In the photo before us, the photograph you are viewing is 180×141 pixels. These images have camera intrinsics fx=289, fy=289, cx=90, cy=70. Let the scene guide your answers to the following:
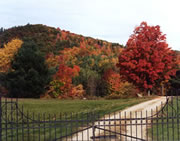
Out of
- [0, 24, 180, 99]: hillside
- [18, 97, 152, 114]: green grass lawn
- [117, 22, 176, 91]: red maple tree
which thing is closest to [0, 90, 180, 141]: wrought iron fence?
[18, 97, 152, 114]: green grass lawn

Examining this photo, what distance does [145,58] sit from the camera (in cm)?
2528

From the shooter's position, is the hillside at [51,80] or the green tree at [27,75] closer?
the green tree at [27,75]

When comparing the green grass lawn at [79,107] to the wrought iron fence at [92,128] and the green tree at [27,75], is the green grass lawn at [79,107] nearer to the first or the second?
the wrought iron fence at [92,128]

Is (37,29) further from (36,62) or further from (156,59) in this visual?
(156,59)

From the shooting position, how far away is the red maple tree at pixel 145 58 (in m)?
24.7

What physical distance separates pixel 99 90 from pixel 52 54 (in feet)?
48.5

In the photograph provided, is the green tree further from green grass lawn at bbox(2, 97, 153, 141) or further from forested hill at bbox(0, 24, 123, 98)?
green grass lawn at bbox(2, 97, 153, 141)

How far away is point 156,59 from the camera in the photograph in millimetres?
24578

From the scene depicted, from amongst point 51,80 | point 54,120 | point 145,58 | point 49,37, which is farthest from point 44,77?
point 49,37

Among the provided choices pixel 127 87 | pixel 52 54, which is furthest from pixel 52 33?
pixel 127 87

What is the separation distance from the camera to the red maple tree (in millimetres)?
24719

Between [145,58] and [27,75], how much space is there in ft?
39.3

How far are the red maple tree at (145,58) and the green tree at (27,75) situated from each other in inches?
345

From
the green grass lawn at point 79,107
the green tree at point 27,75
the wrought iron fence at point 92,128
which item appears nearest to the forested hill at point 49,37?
the green tree at point 27,75
